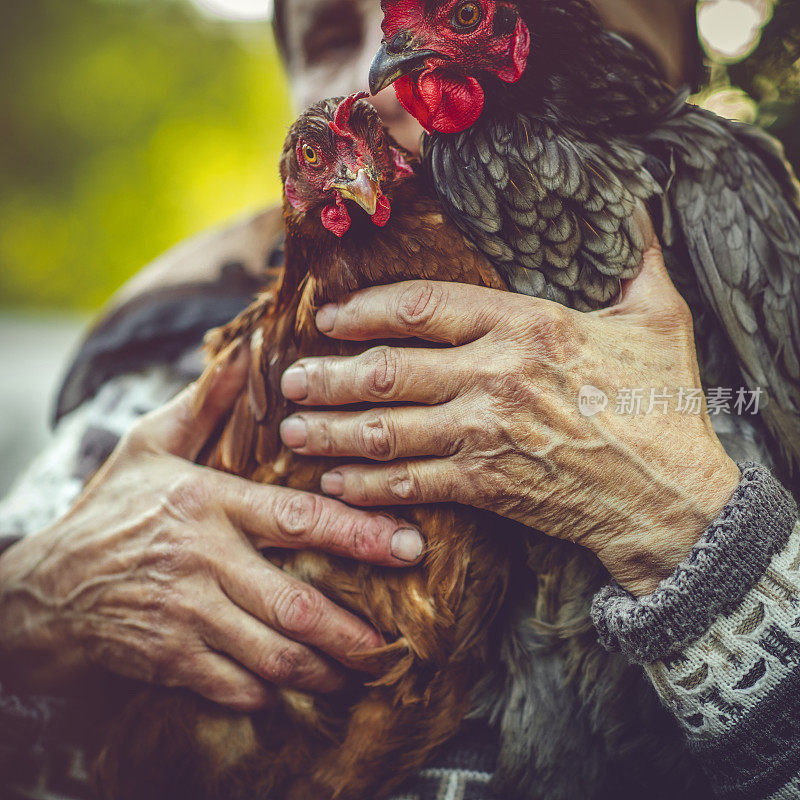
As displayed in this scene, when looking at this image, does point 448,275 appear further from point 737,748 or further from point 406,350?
point 737,748

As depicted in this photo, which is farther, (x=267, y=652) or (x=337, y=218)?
(x=267, y=652)

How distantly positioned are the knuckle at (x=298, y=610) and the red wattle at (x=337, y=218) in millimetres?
517

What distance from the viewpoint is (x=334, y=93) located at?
1.21 meters

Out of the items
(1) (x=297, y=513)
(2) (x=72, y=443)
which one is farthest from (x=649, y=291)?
(2) (x=72, y=443)

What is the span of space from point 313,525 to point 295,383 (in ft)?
0.67

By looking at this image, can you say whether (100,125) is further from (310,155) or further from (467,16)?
(467,16)

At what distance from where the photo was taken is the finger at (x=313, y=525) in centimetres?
88

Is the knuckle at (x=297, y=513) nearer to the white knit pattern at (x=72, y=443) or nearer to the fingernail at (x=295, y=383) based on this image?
the fingernail at (x=295, y=383)

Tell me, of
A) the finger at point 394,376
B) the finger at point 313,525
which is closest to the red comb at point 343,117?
the finger at point 394,376

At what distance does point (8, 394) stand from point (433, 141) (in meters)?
3.06

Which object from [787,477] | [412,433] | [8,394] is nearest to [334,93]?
[412,433]

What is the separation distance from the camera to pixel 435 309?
0.81m

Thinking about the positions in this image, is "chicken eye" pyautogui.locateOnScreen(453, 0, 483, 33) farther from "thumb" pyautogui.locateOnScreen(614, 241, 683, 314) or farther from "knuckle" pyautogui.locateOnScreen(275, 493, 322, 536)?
"knuckle" pyautogui.locateOnScreen(275, 493, 322, 536)

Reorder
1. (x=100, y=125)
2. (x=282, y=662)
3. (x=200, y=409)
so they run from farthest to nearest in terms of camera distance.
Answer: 1. (x=100, y=125)
2. (x=200, y=409)
3. (x=282, y=662)
